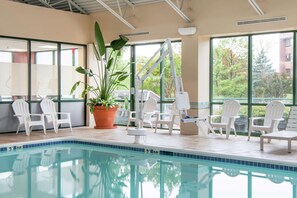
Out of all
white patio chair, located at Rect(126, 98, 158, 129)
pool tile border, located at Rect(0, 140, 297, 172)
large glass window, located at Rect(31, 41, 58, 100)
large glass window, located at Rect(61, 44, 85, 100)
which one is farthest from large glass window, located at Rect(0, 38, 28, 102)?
white patio chair, located at Rect(126, 98, 158, 129)

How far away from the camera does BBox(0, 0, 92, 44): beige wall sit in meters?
10.7

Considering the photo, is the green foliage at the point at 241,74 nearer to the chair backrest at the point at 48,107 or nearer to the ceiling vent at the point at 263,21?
the ceiling vent at the point at 263,21

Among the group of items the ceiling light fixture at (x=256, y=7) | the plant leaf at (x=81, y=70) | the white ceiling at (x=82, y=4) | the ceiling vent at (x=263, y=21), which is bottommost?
the plant leaf at (x=81, y=70)

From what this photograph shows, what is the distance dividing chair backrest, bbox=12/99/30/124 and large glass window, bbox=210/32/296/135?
16.5 feet

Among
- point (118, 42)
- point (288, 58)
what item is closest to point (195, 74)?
point (288, 58)

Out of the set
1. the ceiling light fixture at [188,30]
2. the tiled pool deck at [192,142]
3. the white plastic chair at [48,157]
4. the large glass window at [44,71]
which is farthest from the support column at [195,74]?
the large glass window at [44,71]

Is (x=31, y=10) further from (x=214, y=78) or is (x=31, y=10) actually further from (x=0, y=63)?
(x=214, y=78)

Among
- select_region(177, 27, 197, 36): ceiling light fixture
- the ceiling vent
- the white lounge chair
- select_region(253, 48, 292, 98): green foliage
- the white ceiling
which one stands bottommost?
the white lounge chair

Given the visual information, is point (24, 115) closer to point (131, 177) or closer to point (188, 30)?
point (188, 30)

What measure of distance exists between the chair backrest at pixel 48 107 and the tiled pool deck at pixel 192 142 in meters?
0.48

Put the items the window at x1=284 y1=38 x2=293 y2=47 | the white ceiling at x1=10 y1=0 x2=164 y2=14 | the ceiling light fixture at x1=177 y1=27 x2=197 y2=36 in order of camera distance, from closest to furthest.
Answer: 1. the window at x1=284 y1=38 x2=293 y2=47
2. the ceiling light fixture at x1=177 y1=27 x2=197 y2=36
3. the white ceiling at x1=10 y1=0 x2=164 y2=14

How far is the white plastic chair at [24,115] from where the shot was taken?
1032 cm

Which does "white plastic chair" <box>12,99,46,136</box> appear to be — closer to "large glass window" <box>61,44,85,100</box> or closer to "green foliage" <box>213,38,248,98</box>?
"large glass window" <box>61,44,85,100</box>

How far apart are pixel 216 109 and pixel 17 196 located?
679 centimetres
